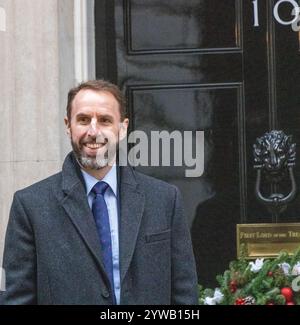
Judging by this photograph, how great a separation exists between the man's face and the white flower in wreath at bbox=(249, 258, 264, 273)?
1.49 meters

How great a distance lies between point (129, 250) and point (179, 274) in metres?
0.23

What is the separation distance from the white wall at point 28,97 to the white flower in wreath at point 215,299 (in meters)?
1.11

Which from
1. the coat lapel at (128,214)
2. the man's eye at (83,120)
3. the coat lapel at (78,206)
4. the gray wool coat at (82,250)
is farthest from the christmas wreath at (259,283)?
the man's eye at (83,120)

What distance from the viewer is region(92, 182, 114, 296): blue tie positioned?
3.13 metres

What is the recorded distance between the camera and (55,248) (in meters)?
3.12

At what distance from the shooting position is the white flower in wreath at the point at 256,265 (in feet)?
14.5

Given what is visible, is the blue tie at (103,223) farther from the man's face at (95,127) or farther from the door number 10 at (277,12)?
the door number 10 at (277,12)

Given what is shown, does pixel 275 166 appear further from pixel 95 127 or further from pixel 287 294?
pixel 95 127

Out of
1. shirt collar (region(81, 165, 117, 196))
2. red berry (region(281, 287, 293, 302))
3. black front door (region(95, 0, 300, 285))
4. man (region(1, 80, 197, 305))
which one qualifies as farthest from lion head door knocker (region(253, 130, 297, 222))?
shirt collar (region(81, 165, 117, 196))

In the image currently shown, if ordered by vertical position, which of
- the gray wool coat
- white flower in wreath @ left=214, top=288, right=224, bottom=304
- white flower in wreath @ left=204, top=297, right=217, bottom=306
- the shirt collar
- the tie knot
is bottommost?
white flower in wreath @ left=204, top=297, right=217, bottom=306

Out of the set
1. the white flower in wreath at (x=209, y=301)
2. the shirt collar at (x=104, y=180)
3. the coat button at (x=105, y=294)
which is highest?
the shirt collar at (x=104, y=180)

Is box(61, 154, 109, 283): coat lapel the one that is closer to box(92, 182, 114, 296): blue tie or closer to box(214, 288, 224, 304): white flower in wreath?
box(92, 182, 114, 296): blue tie

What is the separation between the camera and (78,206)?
125 inches
